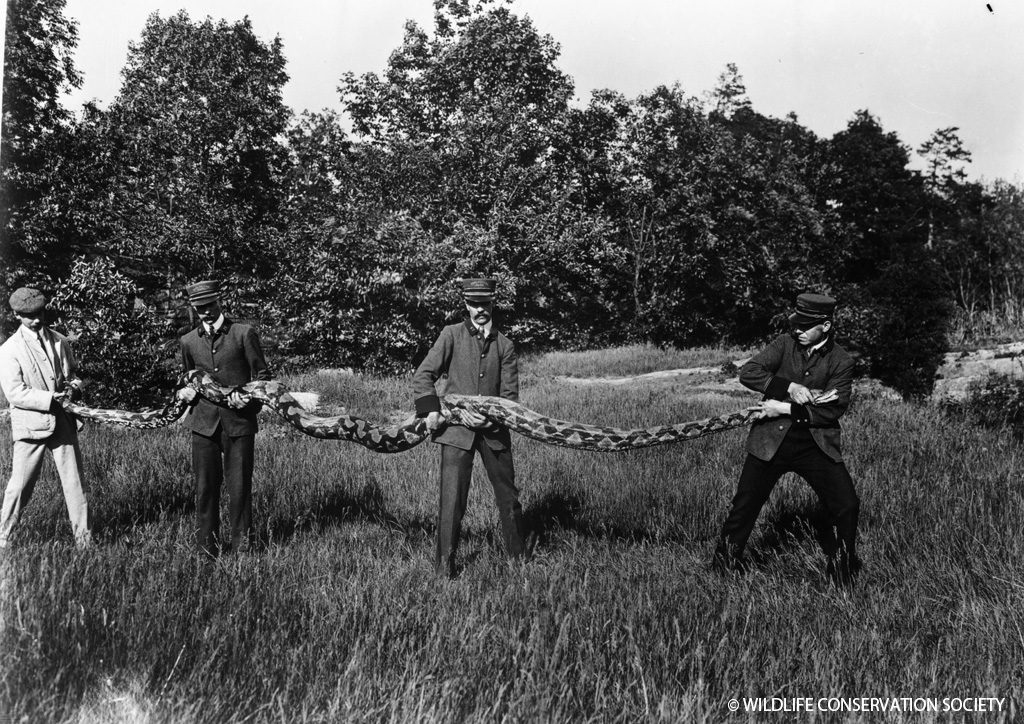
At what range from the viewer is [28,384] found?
15.4 ft

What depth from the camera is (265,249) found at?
874 inches

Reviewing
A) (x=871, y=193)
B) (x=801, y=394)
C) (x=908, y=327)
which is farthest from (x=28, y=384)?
(x=871, y=193)

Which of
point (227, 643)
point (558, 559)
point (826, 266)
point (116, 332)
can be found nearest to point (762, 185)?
point (826, 266)

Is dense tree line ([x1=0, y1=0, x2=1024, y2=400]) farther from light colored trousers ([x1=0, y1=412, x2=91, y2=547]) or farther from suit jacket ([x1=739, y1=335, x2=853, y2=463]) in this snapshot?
suit jacket ([x1=739, y1=335, x2=853, y2=463])

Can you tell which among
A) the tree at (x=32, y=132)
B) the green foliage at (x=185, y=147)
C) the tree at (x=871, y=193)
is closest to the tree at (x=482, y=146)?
the green foliage at (x=185, y=147)

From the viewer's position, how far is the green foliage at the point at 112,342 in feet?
34.8

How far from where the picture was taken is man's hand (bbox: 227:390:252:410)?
477 cm

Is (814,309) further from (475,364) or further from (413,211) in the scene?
(413,211)

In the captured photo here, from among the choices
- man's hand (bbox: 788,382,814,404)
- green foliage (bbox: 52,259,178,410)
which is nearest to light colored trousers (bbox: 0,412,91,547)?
man's hand (bbox: 788,382,814,404)

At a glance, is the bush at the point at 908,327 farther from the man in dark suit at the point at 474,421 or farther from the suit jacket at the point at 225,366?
the suit jacket at the point at 225,366

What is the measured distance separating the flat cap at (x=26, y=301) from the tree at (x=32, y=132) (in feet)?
46.7

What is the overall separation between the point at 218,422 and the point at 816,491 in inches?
165

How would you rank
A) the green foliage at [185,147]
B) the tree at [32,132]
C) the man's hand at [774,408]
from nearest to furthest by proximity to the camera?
the man's hand at [774,408] < the tree at [32,132] < the green foliage at [185,147]

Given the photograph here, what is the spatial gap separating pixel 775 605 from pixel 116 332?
34.9ft
